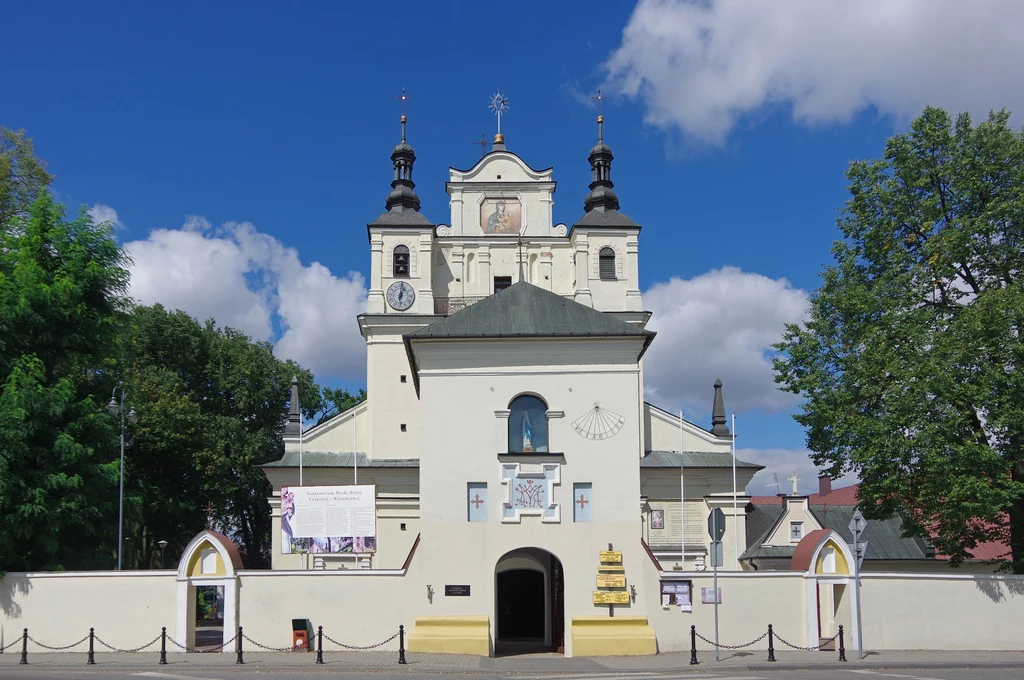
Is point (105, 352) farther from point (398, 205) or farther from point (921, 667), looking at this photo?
point (921, 667)

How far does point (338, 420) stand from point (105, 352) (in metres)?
14.3

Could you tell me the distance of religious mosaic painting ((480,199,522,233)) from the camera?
4456cm

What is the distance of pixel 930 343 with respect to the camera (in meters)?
26.4

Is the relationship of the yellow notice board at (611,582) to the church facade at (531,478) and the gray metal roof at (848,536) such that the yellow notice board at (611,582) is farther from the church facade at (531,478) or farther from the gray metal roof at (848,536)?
the gray metal roof at (848,536)

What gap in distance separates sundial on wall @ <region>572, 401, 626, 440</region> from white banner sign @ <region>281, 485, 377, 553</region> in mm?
12495

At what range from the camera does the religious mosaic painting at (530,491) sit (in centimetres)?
2311

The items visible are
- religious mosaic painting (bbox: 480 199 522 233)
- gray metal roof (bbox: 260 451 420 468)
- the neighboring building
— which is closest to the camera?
gray metal roof (bbox: 260 451 420 468)

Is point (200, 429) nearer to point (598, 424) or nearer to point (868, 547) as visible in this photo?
point (598, 424)

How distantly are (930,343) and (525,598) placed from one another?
13.7 metres

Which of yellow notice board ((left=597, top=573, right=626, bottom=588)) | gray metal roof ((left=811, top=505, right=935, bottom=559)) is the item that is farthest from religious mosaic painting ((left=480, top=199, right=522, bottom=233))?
yellow notice board ((left=597, top=573, right=626, bottom=588))

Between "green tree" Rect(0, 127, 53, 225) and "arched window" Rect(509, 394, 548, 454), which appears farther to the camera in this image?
"green tree" Rect(0, 127, 53, 225)

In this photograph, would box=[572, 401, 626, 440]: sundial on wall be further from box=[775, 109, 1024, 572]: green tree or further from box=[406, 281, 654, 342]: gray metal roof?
box=[775, 109, 1024, 572]: green tree

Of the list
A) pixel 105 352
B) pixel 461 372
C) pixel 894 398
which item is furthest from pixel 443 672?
pixel 105 352

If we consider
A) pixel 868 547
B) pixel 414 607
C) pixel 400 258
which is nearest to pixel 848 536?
pixel 868 547
